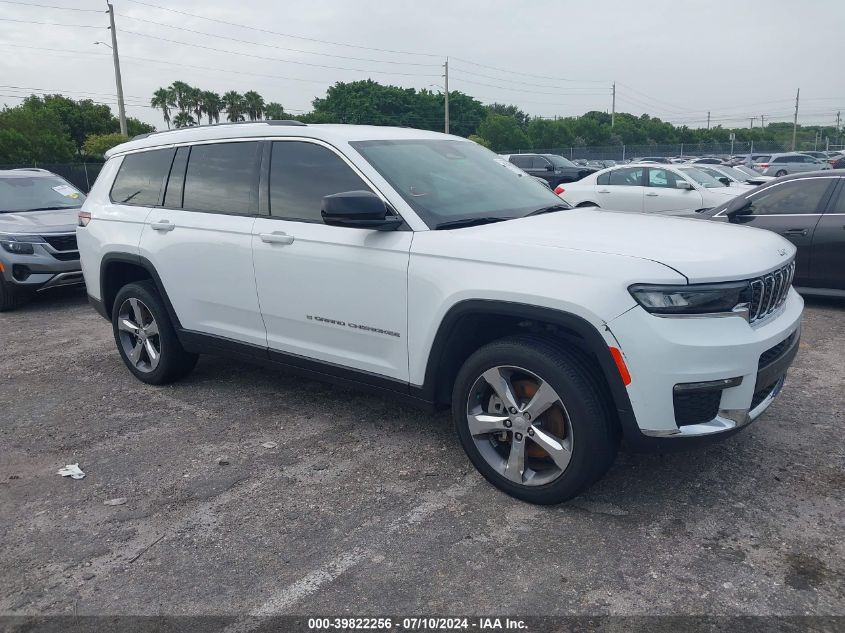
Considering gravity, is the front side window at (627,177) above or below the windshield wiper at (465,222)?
below

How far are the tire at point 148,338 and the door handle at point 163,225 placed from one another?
0.49 metres

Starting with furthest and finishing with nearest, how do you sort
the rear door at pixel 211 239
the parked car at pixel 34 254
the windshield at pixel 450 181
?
the parked car at pixel 34 254 < the rear door at pixel 211 239 < the windshield at pixel 450 181

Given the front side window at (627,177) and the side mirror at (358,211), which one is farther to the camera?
the front side window at (627,177)

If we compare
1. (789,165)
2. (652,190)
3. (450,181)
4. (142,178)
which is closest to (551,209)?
(450,181)

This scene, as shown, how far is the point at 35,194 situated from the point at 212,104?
235 ft

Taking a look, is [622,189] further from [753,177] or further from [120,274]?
[120,274]

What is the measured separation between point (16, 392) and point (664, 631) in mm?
4991

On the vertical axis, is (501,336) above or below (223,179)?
below

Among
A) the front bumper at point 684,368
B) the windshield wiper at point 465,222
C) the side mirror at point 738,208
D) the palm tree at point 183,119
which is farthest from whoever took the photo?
the palm tree at point 183,119

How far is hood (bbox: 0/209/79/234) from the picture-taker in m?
8.37

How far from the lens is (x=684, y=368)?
293cm

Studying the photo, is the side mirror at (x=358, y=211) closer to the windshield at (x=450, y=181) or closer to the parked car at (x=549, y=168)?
the windshield at (x=450, y=181)

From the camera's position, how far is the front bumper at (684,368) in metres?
2.93

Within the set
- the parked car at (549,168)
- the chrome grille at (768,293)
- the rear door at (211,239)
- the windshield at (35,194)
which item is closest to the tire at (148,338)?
the rear door at (211,239)
